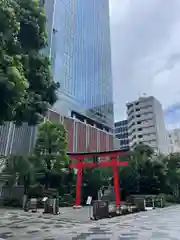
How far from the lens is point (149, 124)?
61.5 meters

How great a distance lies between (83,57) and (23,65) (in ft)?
143

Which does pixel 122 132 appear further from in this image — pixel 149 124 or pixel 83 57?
pixel 83 57

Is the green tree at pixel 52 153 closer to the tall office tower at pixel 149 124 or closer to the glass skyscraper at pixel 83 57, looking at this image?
the glass skyscraper at pixel 83 57

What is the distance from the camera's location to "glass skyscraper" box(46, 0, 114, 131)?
133 ft

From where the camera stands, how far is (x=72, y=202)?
69.6ft

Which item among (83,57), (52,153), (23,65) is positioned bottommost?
(52,153)

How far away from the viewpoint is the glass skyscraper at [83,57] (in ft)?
133

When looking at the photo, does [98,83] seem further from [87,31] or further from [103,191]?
[103,191]

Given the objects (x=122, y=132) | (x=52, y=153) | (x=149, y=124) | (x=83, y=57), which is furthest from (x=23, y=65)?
(x=122, y=132)

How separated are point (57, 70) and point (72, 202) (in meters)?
24.4

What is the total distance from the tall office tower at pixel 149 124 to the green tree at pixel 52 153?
39.7m

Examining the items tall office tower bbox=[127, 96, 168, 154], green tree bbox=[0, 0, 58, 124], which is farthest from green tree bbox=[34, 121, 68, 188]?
tall office tower bbox=[127, 96, 168, 154]

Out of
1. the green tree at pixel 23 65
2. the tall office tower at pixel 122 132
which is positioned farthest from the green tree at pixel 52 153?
the tall office tower at pixel 122 132

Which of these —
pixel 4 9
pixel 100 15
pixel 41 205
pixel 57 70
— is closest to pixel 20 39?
pixel 4 9
